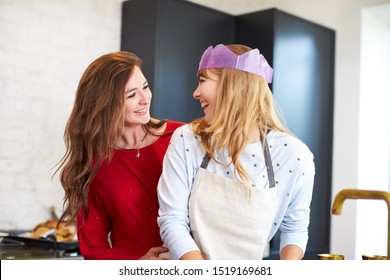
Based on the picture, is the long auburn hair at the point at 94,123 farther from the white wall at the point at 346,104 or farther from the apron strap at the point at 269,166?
the white wall at the point at 346,104

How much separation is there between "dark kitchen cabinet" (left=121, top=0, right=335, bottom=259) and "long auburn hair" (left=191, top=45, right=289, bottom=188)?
238 centimetres

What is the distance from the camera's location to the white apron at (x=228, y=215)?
1.62m

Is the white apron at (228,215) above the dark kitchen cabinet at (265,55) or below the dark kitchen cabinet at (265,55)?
below

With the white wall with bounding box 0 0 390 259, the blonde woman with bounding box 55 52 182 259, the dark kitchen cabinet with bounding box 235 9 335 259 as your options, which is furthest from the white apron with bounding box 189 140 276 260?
the dark kitchen cabinet with bounding box 235 9 335 259

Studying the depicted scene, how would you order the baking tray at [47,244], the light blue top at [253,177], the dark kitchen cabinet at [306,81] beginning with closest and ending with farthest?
1. the light blue top at [253,177]
2. the baking tray at [47,244]
3. the dark kitchen cabinet at [306,81]

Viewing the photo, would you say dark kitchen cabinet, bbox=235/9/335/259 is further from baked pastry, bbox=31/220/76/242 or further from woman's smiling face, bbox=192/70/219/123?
woman's smiling face, bbox=192/70/219/123

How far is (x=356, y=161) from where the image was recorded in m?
4.80

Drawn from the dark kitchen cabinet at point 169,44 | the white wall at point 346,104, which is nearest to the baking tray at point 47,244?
the dark kitchen cabinet at point 169,44

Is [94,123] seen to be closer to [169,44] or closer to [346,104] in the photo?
[169,44]

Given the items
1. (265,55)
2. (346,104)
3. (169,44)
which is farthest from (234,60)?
(346,104)

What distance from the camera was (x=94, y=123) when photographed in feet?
6.22

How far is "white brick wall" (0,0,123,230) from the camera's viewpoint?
3.71m

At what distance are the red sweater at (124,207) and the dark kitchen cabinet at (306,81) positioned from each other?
2572 mm

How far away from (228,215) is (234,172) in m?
0.11
